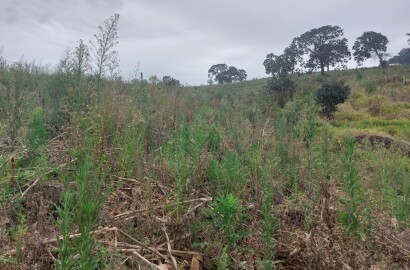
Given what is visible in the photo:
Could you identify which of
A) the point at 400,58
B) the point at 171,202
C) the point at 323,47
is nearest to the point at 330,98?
the point at 171,202

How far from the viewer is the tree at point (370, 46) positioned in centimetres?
5834

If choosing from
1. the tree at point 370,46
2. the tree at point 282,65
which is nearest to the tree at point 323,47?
the tree at point 370,46

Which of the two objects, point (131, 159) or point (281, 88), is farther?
point (281, 88)

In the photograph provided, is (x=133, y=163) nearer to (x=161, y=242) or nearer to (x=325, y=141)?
(x=161, y=242)

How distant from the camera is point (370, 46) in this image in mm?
59031

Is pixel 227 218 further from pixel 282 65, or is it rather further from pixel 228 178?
pixel 282 65

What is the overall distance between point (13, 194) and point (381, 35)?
226 feet

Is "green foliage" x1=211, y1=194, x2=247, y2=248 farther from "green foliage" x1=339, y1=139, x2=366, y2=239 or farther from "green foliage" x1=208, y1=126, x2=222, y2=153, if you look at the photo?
"green foliage" x1=208, y1=126, x2=222, y2=153

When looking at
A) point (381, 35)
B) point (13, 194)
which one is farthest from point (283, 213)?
point (381, 35)

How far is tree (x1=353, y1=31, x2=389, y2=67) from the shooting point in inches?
2297

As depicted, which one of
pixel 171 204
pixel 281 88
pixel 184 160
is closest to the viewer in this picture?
pixel 171 204

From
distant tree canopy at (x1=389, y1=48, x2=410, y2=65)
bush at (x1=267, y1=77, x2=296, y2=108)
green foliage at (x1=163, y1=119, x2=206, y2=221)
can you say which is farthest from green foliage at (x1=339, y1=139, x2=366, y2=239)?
distant tree canopy at (x1=389, y1=48, x2=410, y2=65)

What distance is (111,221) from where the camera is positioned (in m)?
2.69

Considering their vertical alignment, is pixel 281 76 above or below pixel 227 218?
above
